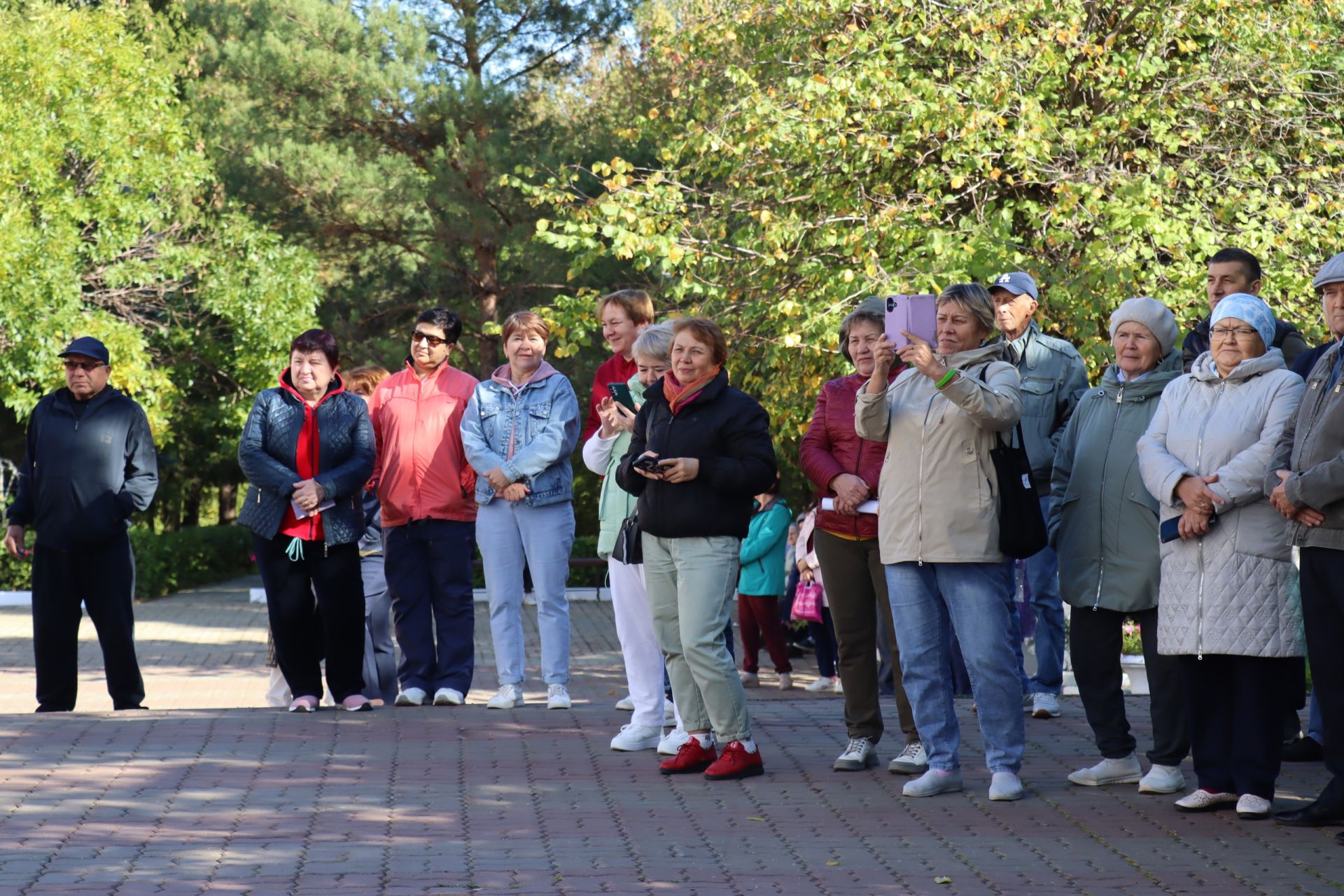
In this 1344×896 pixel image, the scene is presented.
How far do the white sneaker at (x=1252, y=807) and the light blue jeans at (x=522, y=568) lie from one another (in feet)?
11.8

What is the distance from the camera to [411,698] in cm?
805

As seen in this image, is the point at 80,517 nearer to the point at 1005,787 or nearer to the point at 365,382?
the point at 365,382

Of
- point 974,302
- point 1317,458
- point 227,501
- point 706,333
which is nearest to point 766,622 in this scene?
point 706,333

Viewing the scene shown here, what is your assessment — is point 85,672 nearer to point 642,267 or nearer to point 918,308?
point 642,267

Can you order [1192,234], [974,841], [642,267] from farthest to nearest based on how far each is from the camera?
[642,267]
[1192,234]
[974,841]

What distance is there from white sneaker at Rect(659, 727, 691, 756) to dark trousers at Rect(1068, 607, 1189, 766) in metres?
1.71

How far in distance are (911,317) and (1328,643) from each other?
185 centimetres

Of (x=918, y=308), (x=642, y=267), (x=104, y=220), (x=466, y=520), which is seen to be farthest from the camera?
(x=104, y=220)

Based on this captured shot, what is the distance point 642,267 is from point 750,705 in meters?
6.01

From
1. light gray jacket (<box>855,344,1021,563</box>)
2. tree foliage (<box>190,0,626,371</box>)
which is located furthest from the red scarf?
tree foliage (<box>190,0,626,371</box>)

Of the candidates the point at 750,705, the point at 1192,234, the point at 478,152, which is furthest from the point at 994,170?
the point at 478,152

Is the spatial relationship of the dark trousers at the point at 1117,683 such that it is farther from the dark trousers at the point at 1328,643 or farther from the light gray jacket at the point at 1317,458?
the light gray jacket at the point at 1317,458

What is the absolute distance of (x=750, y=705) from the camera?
27.8 feet

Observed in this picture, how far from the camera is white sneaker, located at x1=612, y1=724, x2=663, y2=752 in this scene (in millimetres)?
6824
